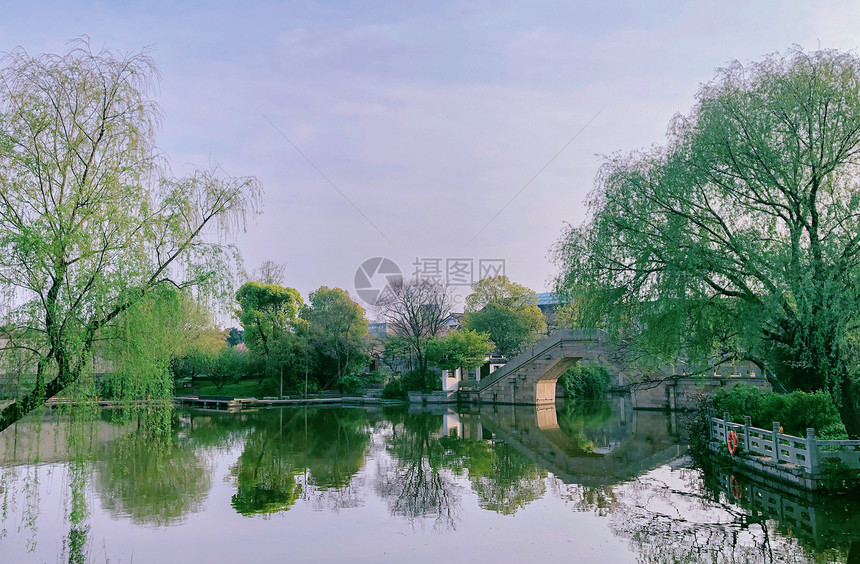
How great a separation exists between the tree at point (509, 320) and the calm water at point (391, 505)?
2249 centimetres

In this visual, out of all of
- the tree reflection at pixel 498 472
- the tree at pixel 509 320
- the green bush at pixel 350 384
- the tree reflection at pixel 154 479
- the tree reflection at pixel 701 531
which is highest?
the tree at pixel 509 320

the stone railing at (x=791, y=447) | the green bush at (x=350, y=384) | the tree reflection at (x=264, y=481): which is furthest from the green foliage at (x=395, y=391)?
the stone railing at (x=791, y=447)

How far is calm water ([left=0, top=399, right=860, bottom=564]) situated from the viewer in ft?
24.6

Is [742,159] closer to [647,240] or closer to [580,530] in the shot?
[647,240]

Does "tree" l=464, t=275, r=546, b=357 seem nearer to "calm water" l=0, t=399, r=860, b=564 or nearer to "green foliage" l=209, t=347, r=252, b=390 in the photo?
"green foliage" l=209, t=347, r=252, b=390

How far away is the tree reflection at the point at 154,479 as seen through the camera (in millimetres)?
8320

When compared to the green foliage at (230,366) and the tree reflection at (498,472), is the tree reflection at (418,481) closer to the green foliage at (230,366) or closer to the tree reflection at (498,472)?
the tree reflection at (498,472)

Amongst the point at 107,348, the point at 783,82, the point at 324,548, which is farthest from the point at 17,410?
the point at 783,82

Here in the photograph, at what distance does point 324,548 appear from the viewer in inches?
309

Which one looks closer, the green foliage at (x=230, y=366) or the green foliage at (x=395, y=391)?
the green foliage at (x=395, y=391)

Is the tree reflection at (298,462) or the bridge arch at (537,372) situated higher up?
the bridge arch at (537,372)

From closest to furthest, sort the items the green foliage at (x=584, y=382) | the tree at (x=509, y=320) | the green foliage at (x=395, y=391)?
the green foliage at (x=395, y=391) < the green foliage at (x=584, y=382) < the tree at (x=509, y=320)

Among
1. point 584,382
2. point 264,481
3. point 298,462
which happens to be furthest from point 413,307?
point 264,481

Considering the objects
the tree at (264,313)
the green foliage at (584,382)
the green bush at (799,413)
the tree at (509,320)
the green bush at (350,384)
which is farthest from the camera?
the tree at (509,320)
